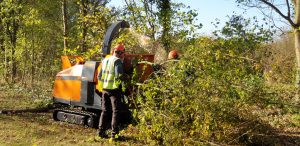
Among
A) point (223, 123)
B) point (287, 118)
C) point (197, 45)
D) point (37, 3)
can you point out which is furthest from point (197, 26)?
point (37, 3)

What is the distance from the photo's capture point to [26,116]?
10.1 m

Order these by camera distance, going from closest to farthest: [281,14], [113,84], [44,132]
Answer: [113,84], [44,132], [281,14]

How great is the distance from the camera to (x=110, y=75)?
762 centimetres

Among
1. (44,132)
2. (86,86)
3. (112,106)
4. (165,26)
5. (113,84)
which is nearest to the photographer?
(113,84)

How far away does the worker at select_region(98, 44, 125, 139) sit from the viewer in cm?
758

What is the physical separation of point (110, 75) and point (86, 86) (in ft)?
4.13

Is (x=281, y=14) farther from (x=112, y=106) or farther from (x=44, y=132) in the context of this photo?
(x=44, y=132)

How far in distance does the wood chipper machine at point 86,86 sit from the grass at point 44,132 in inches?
9.8

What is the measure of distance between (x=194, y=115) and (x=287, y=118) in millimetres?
4957

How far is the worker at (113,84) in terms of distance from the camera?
24.9 ft

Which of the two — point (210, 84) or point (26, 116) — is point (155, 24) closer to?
point (26, 116)

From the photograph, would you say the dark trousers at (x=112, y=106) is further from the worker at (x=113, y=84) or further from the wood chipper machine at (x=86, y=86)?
the wood chipper machine at (x=86, y=86)

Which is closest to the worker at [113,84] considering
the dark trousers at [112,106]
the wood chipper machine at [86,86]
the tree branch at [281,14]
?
the dark trousers at [112,106]

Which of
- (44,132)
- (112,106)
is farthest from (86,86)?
(44,132)
